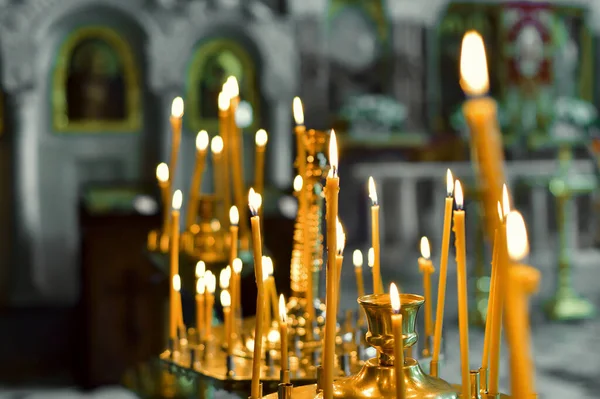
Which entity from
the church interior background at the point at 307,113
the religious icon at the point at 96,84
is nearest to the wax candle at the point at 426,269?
the church interior background at the point at 307,113

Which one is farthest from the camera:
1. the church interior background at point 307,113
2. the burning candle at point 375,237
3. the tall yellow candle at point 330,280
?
the church interior background at point 307,113

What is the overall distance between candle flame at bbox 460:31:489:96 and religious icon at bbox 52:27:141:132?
5021 mm

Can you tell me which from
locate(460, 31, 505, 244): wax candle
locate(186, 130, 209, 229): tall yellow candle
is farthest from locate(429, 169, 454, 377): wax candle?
locate(186, 130, 209, 229): tall yellow candle

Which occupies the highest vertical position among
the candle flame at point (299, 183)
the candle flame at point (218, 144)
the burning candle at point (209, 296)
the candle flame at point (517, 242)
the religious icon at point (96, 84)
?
the religious icon at point (96, 84)

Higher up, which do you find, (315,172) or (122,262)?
(315,172)

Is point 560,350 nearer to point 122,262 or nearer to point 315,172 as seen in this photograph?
point 122,262

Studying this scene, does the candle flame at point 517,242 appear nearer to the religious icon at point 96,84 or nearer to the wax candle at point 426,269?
the wax candle at point 426,269

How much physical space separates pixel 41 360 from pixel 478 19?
4.09 metres

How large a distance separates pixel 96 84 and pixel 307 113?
4.88ft

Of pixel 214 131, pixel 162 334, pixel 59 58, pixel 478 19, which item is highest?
pixel 478 19

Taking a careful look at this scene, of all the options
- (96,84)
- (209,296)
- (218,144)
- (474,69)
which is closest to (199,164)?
(218,144)

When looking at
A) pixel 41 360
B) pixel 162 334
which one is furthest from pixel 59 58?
pixel 162 334

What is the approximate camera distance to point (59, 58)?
518 cm

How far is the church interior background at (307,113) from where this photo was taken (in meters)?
5.00
